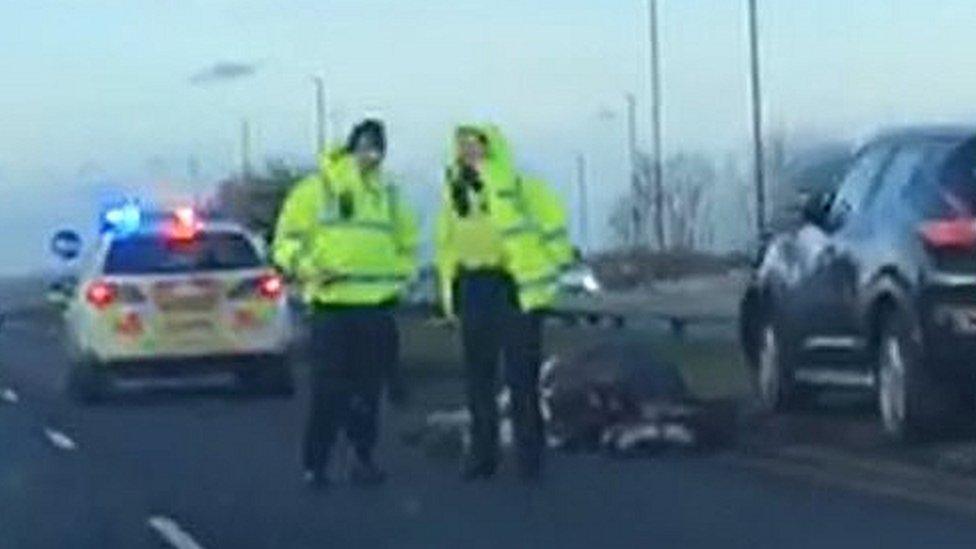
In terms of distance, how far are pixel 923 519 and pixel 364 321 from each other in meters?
4.28

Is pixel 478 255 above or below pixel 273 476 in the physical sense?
above

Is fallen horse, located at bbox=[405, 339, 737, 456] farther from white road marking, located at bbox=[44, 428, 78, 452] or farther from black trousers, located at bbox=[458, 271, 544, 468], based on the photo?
white road marking, located at bbox=[44, 428, 78, 452]

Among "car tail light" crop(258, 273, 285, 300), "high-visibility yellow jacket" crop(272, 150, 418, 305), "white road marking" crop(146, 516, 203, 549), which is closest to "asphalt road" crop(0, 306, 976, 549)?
"white road marking" crop(146, 516, 203, 549)

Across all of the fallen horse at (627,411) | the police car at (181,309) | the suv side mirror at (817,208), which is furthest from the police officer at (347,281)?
the police car at (181,309)

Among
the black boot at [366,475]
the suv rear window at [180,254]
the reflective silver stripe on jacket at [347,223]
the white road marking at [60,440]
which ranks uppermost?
the reflective silver stripe on jacket at [347,223]

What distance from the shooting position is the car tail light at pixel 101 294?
3183 cm

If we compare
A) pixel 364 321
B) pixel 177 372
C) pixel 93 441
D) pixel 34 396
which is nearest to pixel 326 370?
pixel 364 321

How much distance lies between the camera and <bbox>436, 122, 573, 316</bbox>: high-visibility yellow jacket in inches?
803

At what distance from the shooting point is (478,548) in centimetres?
1633

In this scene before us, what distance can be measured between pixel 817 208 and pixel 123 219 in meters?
10.9

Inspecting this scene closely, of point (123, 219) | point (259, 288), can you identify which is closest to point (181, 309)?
point (259, 288)

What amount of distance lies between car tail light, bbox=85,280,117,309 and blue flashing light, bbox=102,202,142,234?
1.85 feet

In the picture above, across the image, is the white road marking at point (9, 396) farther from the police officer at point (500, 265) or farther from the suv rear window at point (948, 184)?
the suv rear window at point (948, 184)

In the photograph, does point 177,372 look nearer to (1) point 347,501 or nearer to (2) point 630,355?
(2) point 630,355
